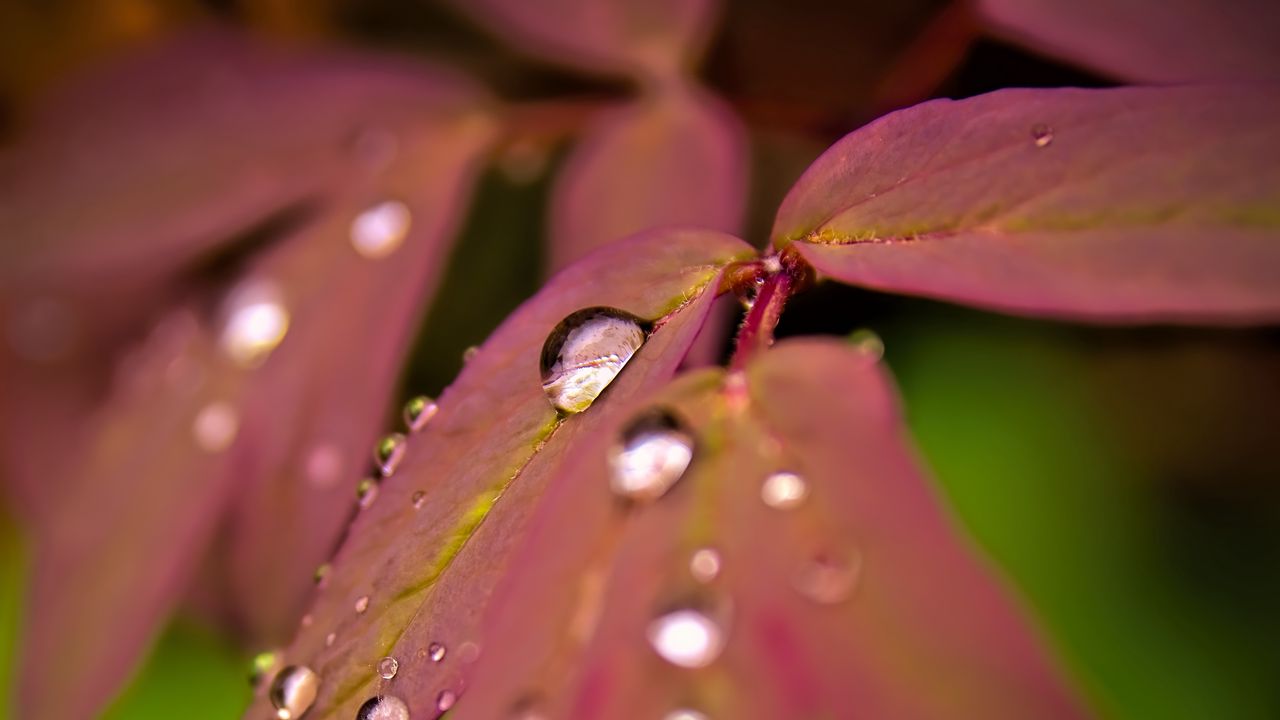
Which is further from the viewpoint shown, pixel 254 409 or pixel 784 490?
pixel 254 409

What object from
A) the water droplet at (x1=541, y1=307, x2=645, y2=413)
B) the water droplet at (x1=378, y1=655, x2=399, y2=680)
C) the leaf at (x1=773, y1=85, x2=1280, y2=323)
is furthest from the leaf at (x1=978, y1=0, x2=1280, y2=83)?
the water droplet at (x1=378, y1=655, x2=399, y2=680)

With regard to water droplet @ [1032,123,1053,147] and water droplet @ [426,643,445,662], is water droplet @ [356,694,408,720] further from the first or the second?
water droplet @ [1032,123,1053,147]

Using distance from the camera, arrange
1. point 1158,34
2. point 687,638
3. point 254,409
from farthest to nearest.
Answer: point 254,409
point 1158,34
point 687,638

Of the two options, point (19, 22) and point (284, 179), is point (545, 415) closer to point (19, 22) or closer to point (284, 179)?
point (284, 179)

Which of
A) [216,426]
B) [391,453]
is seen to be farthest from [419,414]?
[216,426]

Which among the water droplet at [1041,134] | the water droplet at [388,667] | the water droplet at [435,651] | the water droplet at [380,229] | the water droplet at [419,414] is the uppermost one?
the water droplet at [419,414]

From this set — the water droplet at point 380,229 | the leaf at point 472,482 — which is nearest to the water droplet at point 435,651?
the leaf at point 472,482

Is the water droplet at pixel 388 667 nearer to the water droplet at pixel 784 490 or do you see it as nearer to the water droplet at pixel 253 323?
the water droplet at pixel 784 490

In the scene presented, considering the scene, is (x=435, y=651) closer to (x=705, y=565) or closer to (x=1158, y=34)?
(x=705, y=565)
